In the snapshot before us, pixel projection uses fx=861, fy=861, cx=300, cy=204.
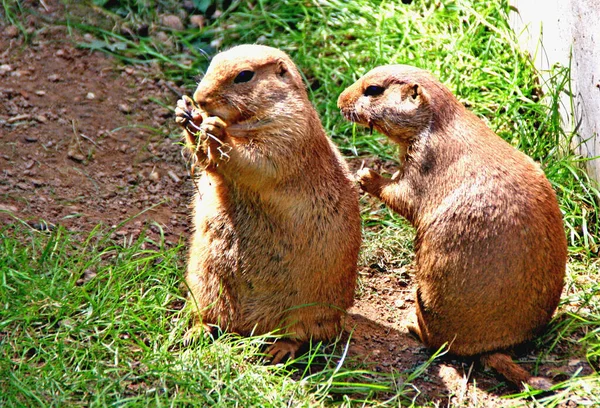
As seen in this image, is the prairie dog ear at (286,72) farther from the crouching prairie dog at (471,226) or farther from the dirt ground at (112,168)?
the dirt ground at (112,168)

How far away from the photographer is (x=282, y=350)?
570 cm

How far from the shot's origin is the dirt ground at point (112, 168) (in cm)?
588

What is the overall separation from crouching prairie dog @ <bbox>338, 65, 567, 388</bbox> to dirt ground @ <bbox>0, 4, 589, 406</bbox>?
0.30 meters

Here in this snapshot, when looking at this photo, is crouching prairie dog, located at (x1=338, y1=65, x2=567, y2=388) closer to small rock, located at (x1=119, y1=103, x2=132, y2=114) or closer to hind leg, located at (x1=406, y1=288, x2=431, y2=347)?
hind leg, located at (x1=406, y1=288, x2=431, y2=347)

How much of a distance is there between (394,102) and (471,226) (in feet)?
3.49

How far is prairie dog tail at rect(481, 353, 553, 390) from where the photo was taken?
5462mm

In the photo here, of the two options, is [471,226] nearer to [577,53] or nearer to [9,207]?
[577,53]

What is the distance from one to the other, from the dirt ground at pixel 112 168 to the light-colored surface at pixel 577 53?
185cm

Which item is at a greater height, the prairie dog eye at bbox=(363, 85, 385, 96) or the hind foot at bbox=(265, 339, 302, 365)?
the prairie dog eye at bbox=(363, 85, 385, 96)

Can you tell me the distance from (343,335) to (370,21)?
3868mm

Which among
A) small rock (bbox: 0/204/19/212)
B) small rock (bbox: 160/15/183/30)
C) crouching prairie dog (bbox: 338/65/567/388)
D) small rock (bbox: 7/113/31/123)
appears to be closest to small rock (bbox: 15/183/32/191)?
small rock (bbox: 0/204/19/212)

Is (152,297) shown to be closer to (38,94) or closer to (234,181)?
(234,181)

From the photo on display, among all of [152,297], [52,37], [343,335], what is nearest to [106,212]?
[152,297]

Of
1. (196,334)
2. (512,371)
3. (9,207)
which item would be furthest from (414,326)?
(9,207)
